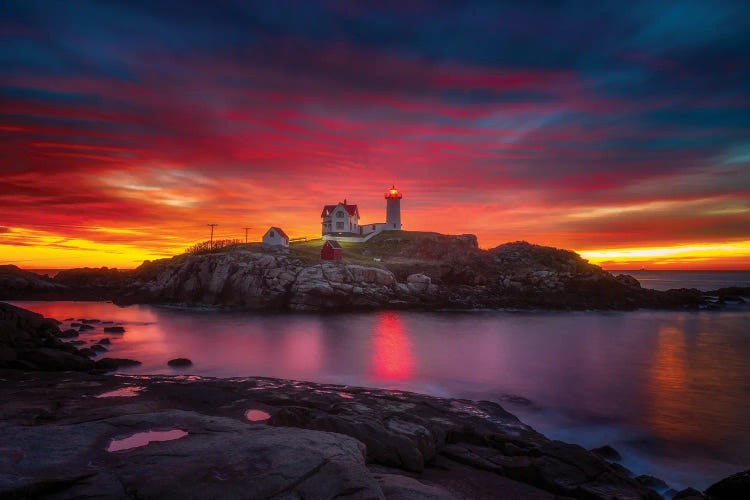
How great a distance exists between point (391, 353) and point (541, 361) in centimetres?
1048

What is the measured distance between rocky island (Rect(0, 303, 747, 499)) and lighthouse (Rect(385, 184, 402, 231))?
74814 millimetres

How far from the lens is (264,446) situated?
6.60 m

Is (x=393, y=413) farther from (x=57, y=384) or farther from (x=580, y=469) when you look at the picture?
(x=57, y=384)

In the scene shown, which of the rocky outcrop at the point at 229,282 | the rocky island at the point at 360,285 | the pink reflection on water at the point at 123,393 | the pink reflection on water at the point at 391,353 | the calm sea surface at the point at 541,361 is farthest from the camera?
the rocky island at the point at 360,285

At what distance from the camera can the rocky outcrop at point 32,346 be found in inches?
720

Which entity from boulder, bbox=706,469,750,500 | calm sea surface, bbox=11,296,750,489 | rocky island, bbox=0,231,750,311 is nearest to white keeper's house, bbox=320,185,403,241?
rocky island, bbox=0,231,750,311

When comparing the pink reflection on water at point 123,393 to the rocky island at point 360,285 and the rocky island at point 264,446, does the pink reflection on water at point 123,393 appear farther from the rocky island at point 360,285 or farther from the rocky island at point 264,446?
the rocky island at point 360,285

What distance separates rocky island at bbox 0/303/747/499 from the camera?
221 inches

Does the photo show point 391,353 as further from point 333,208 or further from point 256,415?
point 333,208

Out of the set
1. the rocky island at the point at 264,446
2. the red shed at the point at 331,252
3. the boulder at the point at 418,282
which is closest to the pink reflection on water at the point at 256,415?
the rocky island at the point at 264,446

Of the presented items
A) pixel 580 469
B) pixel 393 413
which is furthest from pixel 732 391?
pixel 393 413

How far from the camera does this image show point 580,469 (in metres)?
10.6

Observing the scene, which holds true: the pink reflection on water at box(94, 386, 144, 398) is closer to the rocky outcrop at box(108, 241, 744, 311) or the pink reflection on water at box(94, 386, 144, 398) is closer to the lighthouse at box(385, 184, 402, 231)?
the rocky outcrop at box(108, 241, 744, 311)

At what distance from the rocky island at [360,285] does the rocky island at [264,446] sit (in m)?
35.8
